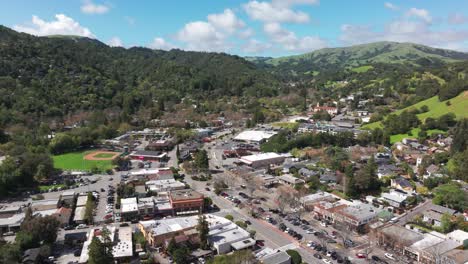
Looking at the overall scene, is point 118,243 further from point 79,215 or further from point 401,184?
point 401,184

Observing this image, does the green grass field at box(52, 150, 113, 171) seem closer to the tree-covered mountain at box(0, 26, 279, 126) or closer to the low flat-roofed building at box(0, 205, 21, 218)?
the low flat-roofed building at box(0, 205, 21, 218)

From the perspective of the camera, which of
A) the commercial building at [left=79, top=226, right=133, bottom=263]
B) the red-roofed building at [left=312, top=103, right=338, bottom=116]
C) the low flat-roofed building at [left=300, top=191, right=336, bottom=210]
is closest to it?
the commercial building at [left=79, top=226, right=133, bottom=263]

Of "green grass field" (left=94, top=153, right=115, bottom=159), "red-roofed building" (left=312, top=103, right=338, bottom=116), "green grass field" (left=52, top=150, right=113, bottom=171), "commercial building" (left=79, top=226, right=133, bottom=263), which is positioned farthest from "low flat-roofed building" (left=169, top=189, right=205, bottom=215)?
"red-roofed building" (left=312, top=103, right=338, bottom=116)

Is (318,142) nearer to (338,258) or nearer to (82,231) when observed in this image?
(338,258)

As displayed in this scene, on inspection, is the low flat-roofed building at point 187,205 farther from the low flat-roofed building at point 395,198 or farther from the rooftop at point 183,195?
the low flat-roofed building at point 395,198

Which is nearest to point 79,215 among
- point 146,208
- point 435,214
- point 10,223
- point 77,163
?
point 10,223
